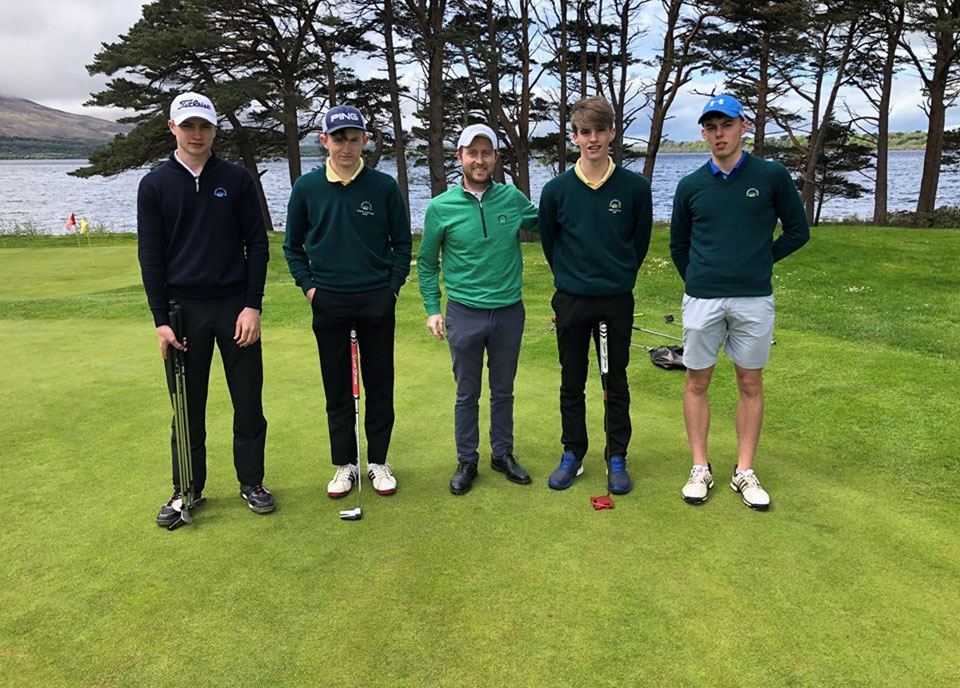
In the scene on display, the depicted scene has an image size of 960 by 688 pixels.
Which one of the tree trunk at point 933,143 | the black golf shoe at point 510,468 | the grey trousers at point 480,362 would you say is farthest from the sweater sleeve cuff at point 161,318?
the tree trunk at point 933,143

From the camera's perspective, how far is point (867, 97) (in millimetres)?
23766

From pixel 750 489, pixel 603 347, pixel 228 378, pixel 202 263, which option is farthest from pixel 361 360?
pixel 750 489

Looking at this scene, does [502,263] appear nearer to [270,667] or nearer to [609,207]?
[609,207]

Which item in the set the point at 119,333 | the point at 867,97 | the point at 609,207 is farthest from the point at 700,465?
the point at 867,97

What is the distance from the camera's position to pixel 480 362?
365 centimetres

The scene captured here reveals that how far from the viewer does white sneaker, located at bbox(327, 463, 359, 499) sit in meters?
3.41

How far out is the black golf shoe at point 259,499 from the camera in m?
3.22

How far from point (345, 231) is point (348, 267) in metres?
0.17

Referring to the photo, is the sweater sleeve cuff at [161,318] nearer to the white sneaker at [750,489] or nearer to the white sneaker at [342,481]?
the white sneaker at [342,481]

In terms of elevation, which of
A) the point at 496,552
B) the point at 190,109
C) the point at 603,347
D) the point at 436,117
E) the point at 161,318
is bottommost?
the point at 496,552

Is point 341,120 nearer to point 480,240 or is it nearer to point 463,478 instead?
point 480,240

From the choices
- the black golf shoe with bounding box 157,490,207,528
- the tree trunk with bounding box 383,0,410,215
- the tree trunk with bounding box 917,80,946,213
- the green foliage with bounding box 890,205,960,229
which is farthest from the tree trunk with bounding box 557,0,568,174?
the black golf shoe with bounding box 157,490,207,528

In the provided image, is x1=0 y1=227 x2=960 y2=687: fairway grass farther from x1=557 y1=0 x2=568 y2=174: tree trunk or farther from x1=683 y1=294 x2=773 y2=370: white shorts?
x1=557 y1=0 x2=568 y2=174: tree trunk

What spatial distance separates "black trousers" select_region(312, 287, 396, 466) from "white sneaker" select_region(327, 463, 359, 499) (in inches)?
2.2
